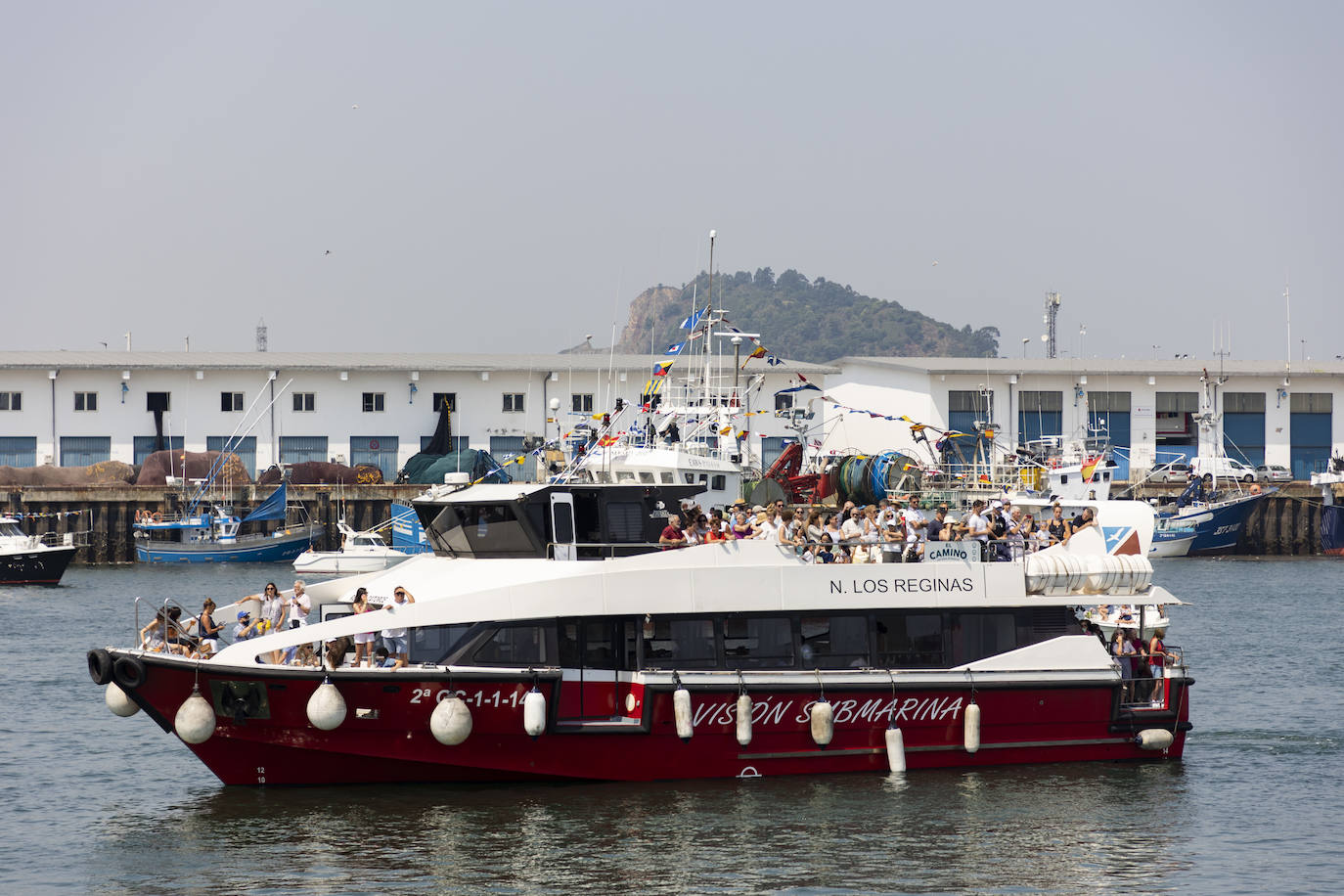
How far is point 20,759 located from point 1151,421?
5217 cm

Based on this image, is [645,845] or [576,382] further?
[576,382]

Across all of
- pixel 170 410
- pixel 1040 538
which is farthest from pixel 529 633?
pixel 170 410

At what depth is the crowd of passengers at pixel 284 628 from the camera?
1566 cm

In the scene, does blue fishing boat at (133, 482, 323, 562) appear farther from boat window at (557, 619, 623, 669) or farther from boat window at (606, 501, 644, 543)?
boat window at (557, 619, 623, 669)

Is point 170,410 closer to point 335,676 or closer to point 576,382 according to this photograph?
point 576,382

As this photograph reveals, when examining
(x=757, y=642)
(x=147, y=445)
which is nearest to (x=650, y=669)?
(x=757, y=642)

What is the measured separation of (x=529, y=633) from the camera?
15.8 m

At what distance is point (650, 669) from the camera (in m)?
16.1

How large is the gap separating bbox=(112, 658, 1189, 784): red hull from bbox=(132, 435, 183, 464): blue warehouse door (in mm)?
43040

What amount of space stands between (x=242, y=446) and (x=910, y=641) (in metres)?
44.2

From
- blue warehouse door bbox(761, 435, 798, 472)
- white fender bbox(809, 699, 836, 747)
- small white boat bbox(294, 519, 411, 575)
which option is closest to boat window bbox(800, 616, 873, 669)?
white fender bbox(809, 699, 836, 747)

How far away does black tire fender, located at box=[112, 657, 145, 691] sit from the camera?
15523 mm

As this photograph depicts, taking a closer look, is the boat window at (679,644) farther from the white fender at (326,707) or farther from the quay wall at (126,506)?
the quay wall at (126,506)

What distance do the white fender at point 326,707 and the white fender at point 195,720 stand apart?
111cm
